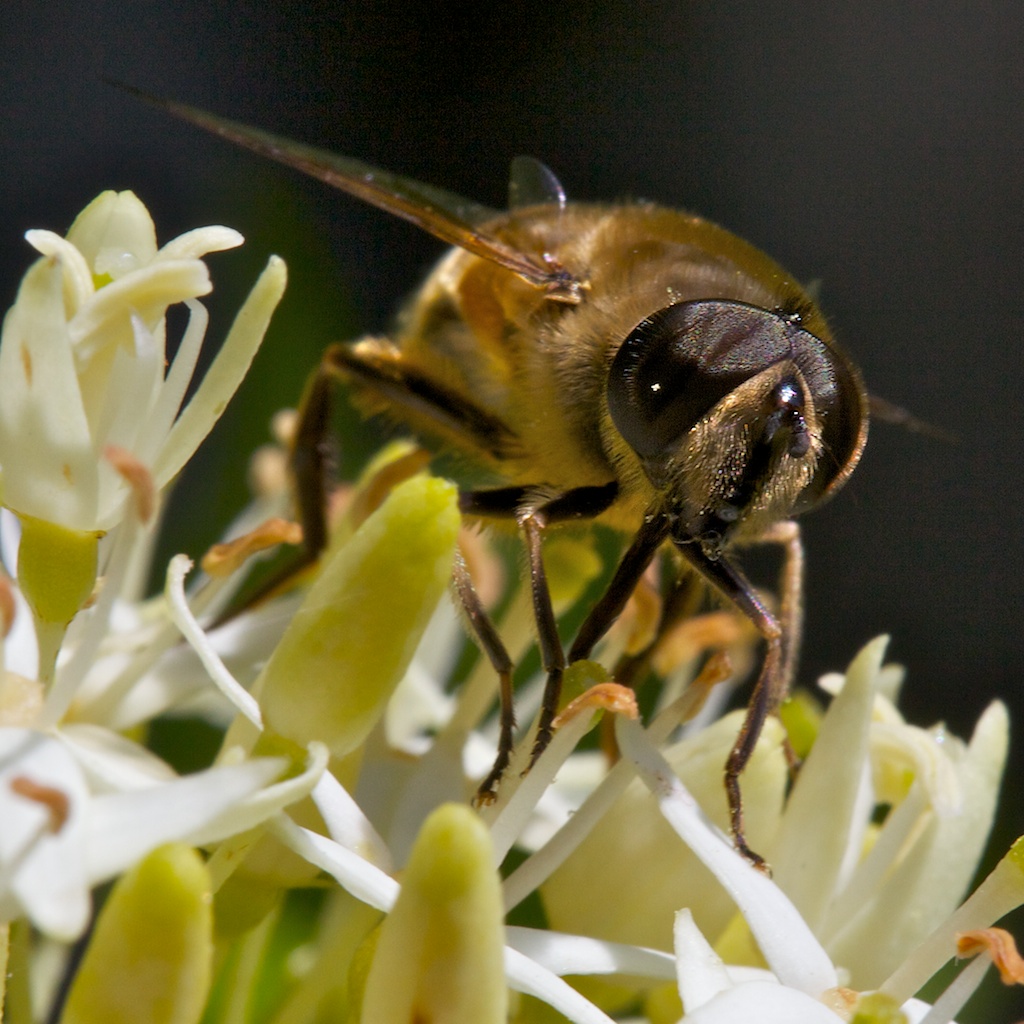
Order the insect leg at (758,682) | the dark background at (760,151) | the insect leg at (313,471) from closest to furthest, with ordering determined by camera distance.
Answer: the insect leg at (758,682) → the insect leg at (313,471) → the dark background at (760,151)

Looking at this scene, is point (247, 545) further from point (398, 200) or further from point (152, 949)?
point (152, 949)

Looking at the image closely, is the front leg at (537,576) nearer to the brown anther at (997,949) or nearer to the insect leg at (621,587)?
the insect leg at (621,587)

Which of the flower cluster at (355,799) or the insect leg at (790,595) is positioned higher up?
the insect leg at (790,595)

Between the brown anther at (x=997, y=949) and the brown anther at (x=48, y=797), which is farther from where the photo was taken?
the brown anther at (x=997, y=949)

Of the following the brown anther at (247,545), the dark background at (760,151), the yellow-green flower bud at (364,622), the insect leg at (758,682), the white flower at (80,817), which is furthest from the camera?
the dark background at (760,151)

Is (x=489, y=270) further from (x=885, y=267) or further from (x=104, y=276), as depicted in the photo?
(x=885, y=267)

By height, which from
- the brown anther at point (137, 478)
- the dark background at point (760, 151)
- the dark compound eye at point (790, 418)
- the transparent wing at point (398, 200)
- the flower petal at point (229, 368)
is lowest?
the dark background at point (760, 151)

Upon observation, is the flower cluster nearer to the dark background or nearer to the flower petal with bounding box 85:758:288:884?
the flower petal with bounding box 85:758:288:884

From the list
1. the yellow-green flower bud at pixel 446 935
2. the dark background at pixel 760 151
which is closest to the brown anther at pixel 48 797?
the yellow-green flower bud at pixel 446 935

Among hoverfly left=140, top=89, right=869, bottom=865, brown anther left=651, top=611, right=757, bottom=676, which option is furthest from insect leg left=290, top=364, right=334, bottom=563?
brown anther left=651, top=611, right=757, bottom=676
